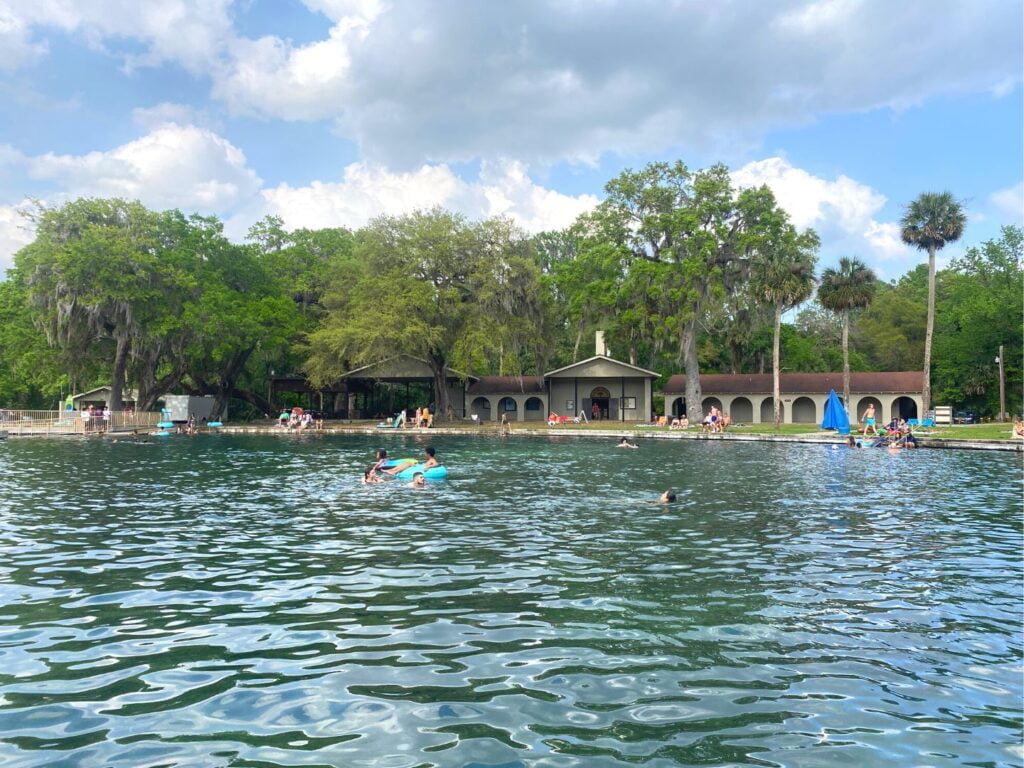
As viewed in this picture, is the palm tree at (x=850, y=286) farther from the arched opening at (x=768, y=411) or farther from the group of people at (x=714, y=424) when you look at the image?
the arched opening at (x=768, y=411)

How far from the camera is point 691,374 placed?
5594 cm

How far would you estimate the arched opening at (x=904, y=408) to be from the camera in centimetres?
5900

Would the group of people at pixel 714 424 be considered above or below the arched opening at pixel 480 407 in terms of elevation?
below

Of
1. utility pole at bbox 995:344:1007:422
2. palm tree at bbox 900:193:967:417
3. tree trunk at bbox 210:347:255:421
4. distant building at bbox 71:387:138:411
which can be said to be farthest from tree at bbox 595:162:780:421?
distant building at bbox 71:387:138:411

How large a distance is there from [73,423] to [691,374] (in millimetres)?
42240

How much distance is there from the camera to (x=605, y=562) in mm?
11539

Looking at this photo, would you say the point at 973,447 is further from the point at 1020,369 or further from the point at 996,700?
the point at 996,700

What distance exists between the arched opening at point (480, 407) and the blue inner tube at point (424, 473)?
136ft

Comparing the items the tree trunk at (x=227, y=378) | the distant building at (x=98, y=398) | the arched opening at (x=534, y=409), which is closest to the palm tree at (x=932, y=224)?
the arched opening at (x=534, y=409)

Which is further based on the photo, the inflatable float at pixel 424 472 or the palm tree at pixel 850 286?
the palm tree at pixel 850 286

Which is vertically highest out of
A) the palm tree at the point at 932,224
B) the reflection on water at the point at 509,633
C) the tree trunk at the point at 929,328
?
the palm tree at the point at 932,224

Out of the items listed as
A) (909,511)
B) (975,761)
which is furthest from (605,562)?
(909,511)

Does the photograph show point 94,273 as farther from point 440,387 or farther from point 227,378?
point 440,387

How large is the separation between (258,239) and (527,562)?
210 feet
